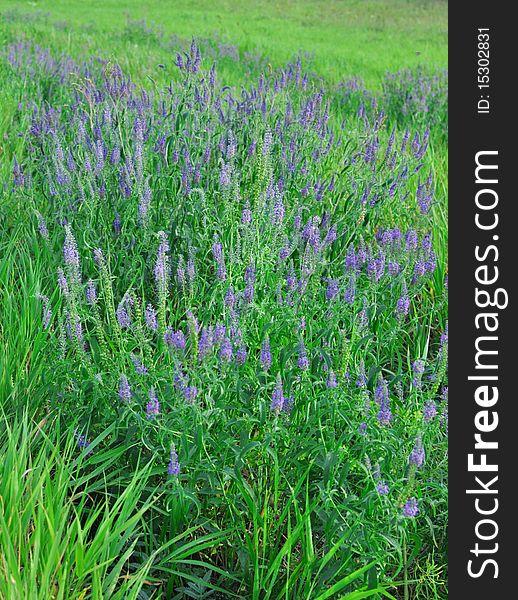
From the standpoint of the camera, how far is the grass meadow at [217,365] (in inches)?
71.2

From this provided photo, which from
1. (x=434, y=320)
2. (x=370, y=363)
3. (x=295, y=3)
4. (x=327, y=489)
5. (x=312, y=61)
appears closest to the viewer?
(x=327, y=489)

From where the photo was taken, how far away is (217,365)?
2.03m

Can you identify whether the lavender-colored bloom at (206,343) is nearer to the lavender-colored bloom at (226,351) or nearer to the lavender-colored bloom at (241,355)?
the lavender-colored bloom at (226,351)

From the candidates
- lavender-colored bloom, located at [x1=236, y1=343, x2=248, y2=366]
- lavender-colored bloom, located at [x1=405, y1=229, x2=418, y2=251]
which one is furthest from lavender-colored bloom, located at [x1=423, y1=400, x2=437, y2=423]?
lavender-colored bloom, located at [x1=405, y1=229, x2=418, y2=251]

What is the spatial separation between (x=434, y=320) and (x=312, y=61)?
19.5 ft

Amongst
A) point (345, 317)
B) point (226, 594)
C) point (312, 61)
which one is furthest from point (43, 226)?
point (312, 61)

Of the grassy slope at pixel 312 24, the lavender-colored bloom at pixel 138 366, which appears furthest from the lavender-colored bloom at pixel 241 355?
the grassy slope at pixel 312 24

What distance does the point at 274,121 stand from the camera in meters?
3.85

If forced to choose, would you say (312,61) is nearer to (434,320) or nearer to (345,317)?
(434,320)

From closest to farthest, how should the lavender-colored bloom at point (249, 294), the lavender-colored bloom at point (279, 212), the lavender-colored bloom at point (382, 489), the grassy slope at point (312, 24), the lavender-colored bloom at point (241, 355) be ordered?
the lavender-colored bloom at point (382, 489), the lavender-colored bloom at point (241, 355), the lavender-colored bloom at point (249, 294), the lavender-colored bloom at point (279, 212), the grassy slope at point (312, 24)

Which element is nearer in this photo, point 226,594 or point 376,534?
point 376,534

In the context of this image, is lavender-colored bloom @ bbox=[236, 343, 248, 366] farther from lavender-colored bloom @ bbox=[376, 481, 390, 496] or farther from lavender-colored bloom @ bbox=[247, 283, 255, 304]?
lavender-colored bloom @ bbox=[376, 481, 390, 496]

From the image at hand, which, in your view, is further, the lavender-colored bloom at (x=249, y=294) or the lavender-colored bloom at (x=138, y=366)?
the lavender-colored bloom at (x=249, y=294)

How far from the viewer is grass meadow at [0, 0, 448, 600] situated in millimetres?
1810
